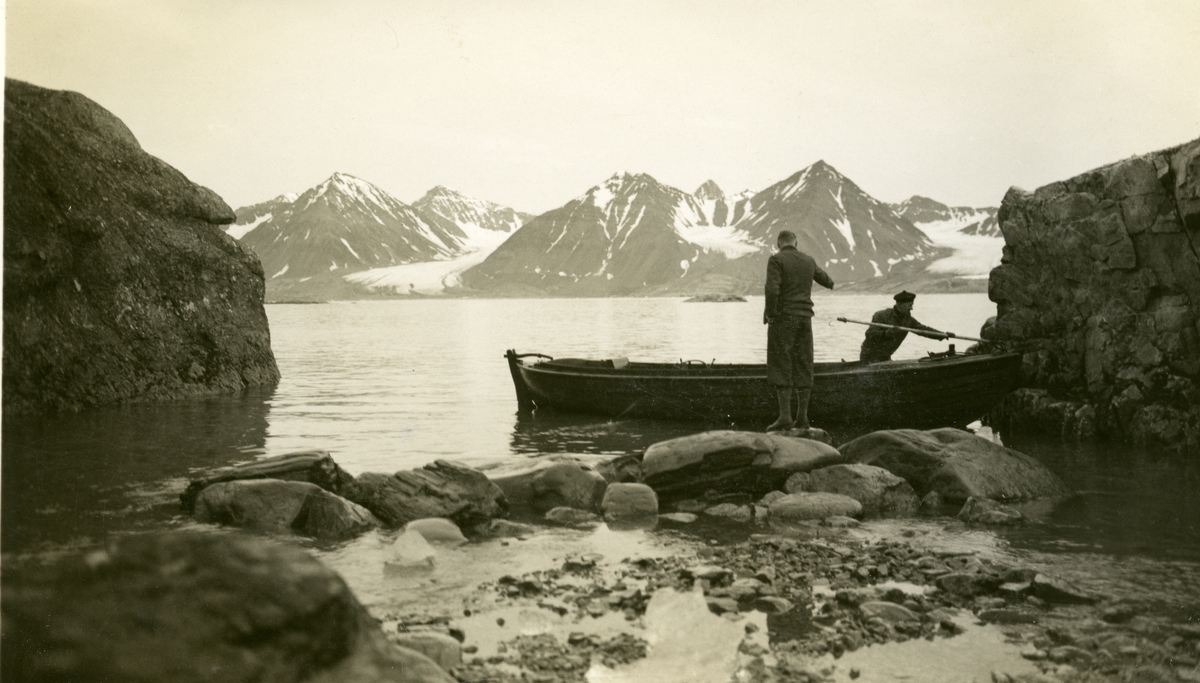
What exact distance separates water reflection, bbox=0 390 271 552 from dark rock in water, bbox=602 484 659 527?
4463mm

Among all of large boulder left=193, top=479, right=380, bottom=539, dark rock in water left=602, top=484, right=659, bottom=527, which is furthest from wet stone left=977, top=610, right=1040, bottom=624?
large boulder left=193, top=479, right=380, bottom=539

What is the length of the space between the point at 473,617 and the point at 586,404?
12199 millimetres

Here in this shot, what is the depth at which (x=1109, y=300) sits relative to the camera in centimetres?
1484

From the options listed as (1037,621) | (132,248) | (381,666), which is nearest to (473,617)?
(381,666)

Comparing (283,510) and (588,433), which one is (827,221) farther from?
(283,510)

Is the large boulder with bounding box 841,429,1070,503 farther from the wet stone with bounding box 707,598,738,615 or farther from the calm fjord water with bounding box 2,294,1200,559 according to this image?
the wet stone with bounding box 707,598,738,615

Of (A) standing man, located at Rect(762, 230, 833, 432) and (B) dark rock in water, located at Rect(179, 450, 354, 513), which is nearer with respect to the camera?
(B) dark rock in water, located at Rect(179, 450, 354, 513)

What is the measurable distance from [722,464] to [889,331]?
25.1ft

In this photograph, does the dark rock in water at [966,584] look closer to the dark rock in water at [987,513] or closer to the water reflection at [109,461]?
the dark rock in water at [987,513]

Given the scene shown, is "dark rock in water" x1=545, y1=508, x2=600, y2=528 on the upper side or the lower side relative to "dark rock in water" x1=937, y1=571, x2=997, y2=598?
lower

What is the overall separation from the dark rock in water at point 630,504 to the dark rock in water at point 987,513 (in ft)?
10.8

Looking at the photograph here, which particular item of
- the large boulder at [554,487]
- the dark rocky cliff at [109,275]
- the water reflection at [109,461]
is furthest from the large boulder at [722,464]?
the dark rocky cliff at [109,275]

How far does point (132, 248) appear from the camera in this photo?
17438mm

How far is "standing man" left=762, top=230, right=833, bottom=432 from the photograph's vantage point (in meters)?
12.3
